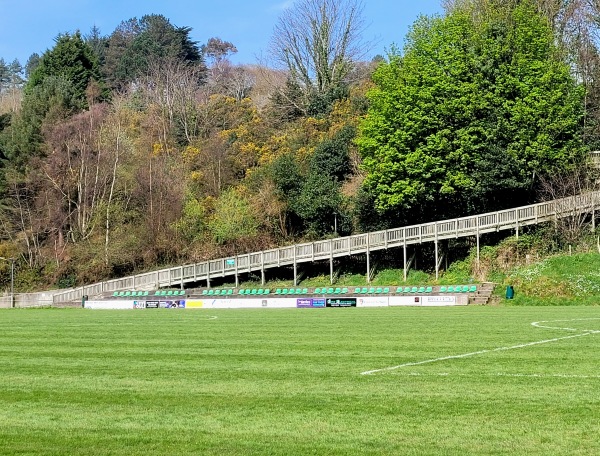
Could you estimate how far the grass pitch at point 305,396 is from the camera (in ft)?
33.7

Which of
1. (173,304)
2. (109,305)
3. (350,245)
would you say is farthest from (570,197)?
(109,305)

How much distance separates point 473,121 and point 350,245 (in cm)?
1149

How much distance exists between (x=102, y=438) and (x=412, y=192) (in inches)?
1958

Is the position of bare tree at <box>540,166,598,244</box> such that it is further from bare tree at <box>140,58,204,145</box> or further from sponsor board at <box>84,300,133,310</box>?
bare tree at <box>140,58,204,145</box>

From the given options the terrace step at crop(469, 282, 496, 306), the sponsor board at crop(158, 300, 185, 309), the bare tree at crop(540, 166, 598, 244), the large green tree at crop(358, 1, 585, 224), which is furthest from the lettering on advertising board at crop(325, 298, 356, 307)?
the bare tree at crop(540, 166, 598, 244)

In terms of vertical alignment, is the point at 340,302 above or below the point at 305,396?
above

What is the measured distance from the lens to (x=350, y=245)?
59875 millimetres

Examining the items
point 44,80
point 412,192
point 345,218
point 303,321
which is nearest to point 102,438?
point 303,321

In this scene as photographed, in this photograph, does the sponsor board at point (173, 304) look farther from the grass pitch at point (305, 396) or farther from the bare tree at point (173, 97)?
the bare tree at point (173, 97)

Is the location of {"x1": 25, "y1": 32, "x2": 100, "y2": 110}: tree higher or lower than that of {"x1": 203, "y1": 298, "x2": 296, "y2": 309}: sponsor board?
higher

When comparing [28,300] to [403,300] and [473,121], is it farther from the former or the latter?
[473,121]

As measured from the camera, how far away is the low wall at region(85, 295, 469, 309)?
47438 mm

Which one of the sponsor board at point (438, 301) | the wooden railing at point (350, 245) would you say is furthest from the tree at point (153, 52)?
the sponsor board at point (438, 301)

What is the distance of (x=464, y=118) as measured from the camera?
5953cm
